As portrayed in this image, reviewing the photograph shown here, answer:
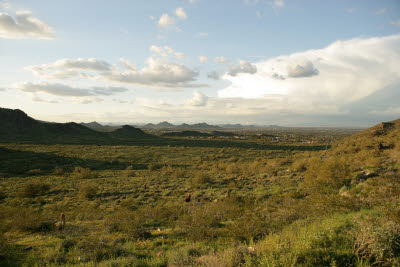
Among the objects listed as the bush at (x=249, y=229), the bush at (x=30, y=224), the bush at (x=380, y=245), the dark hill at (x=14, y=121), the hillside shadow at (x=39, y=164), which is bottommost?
the hillside shadow at (x=39, y=164)

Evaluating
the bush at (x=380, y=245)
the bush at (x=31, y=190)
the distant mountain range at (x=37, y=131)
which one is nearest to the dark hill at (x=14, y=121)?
the distant mountain range at (x=37, y=131)

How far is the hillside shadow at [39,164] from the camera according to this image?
27.4 m

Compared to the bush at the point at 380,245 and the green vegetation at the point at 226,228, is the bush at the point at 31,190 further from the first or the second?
the bush at the point at 380,245

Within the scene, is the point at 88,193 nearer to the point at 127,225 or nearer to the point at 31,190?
the point at 31,190

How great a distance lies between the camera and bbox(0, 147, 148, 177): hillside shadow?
89.8 ft

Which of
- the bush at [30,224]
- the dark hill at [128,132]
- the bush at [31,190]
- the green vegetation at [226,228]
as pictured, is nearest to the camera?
the green vegetation at [226,228]

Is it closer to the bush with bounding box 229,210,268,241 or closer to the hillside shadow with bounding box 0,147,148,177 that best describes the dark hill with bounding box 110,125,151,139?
the hillside shadow with bounding box 0,147,148,177

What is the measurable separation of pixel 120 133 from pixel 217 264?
106 meters

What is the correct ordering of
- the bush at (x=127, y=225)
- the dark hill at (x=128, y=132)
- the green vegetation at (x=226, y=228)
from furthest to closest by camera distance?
the dark hill at (x=128, y=132) → the bush at (x=127, y=225) → the green vegetation at (x=226, y=228)

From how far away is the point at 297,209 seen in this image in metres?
8.08

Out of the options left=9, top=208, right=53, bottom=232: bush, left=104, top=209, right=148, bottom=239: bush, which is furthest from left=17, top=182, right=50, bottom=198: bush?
left=104, top=209, right=148, bottom=239: bush

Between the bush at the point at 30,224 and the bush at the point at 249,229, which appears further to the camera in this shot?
the bush at the point at 30,224

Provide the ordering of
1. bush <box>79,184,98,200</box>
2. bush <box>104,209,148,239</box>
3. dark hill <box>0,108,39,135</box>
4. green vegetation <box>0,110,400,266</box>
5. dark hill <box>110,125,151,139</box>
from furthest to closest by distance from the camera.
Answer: dark hill <box>110,125,151,139</box> < dark hill <box>0,108,39,135</box> < bush <box>79,184,98,200</box> < bush <box>104,209,148,239</box> < green vegetation <box>0,110,400,266</box>

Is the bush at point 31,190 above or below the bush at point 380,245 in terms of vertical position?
below
